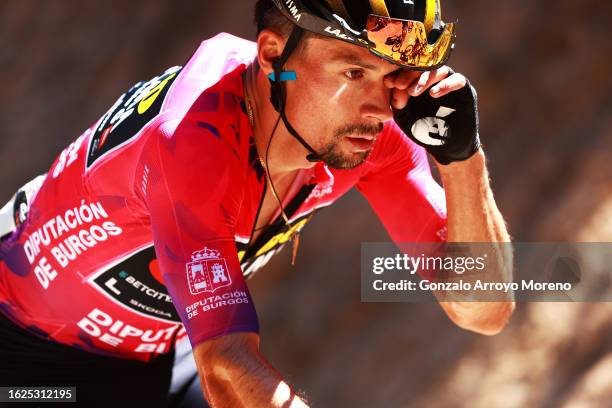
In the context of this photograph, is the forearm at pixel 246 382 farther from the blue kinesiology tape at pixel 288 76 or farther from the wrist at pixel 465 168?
the wrist at pixel 465 168

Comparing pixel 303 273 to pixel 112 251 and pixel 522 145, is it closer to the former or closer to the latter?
pixel 522 145

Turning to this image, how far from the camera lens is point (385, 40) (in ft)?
7.04

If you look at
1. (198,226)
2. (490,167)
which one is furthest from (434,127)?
(490,167)

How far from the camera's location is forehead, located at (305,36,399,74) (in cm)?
218

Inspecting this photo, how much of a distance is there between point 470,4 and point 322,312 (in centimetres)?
198

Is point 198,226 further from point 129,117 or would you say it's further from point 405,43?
point 405,43

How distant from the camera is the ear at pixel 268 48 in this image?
2320 millimetres

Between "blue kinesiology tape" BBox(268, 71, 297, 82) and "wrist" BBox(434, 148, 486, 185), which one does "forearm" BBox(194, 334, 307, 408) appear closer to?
"blue kinesiology tape" BBox(268, 71, 297, 82)

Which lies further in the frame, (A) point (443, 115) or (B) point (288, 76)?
(A) point (443, 115)

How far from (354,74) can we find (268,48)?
0.25m

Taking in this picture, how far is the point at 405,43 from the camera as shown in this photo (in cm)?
217

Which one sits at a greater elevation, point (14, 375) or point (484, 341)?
point (14, 375)

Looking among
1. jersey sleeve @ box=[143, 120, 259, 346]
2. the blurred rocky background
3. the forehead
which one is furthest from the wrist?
the blurred rocky background

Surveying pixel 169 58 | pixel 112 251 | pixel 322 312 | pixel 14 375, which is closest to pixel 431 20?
pixel 112 251
